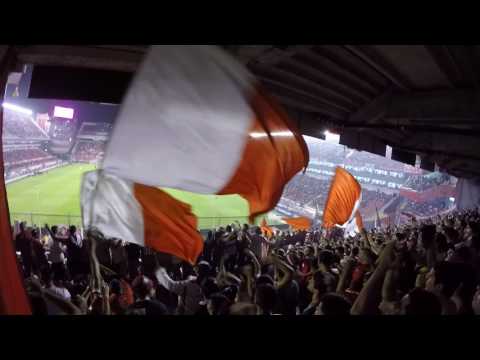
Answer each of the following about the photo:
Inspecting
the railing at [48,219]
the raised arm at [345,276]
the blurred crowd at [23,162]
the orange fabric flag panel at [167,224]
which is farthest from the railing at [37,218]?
the blurred crowd at [23,162]

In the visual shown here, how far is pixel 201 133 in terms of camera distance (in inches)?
124

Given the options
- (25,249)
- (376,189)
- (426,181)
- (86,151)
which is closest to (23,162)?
(86,151)

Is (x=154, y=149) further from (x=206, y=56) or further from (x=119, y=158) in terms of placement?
(x=206, y=56)

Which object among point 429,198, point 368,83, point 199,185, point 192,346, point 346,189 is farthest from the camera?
point 429,198

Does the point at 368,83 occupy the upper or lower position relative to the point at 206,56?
upper

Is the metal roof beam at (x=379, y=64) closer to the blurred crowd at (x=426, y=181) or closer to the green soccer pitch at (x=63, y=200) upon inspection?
the green soccer pitch at (x=63, y=200)

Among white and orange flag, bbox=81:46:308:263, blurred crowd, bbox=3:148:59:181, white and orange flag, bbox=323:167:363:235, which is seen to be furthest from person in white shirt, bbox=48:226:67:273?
blurred crowd, bbox=3:148:59:181

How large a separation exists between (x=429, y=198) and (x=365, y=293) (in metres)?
31.9

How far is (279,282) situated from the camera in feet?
12.7

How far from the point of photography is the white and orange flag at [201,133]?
299 centimetres

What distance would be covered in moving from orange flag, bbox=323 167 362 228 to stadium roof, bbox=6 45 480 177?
3.32 ft

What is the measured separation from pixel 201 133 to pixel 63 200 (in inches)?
1277

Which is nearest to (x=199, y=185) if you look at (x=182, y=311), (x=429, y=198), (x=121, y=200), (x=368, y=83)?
(x=121, y=200)

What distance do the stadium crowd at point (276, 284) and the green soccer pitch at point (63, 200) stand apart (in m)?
18.9
